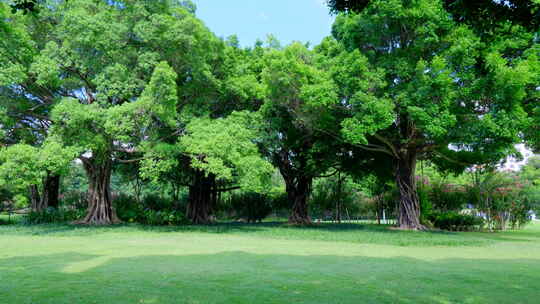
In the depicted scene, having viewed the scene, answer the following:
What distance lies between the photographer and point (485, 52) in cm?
1299

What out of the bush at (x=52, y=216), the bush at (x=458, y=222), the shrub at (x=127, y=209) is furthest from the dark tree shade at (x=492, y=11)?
the bush at (x=52, y=216)

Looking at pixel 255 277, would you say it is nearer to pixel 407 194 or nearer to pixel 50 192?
pixel 407 194

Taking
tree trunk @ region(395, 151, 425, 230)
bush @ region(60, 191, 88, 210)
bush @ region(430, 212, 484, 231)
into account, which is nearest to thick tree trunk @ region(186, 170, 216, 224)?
bush @ region(60, 191, 88, 210)

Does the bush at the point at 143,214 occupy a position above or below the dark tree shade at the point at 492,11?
A: below

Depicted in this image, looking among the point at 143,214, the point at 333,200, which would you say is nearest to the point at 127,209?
the point at 143,214

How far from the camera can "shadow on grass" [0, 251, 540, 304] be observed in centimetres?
396

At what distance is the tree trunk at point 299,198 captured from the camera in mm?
19391

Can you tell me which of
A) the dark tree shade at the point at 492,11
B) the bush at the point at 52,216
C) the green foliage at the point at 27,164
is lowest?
the bush at the point at 52,216

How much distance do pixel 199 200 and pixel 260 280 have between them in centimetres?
1671

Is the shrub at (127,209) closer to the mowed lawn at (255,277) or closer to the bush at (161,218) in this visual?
the bush at (161,218)

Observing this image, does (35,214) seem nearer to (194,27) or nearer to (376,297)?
(194,27)

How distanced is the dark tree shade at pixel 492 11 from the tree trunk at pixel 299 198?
48.8 ft

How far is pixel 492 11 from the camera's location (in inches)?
202

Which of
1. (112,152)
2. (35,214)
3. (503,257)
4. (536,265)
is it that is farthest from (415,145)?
(35,214)
